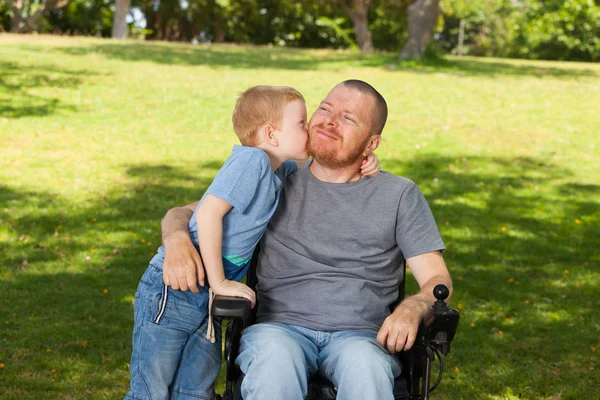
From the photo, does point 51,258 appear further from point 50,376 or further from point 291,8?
point 291,8

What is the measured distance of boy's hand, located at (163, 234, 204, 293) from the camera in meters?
3.07

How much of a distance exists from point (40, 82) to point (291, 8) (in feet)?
80.1

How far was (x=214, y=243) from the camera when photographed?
10.1 feet

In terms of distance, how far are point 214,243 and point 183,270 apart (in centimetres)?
15

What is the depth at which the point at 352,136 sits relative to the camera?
3361 millimetres

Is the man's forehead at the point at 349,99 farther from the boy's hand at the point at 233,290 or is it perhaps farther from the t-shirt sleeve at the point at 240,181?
the boy's hand at the point at 233,290

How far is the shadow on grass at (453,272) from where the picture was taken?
16.2ft

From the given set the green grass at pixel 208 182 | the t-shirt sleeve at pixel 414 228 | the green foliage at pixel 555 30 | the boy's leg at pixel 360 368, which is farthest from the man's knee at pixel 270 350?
the green foliage at pixel 555 30

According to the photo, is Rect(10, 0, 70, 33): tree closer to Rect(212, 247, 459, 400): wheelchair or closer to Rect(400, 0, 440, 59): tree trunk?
Rect(400, 0, 440, 59): tree trunk

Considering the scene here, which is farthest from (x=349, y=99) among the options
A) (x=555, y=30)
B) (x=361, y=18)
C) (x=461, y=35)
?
(x=461, y=35)

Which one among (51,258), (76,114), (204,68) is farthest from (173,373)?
(204,68)

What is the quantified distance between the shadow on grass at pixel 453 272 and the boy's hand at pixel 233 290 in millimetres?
1795

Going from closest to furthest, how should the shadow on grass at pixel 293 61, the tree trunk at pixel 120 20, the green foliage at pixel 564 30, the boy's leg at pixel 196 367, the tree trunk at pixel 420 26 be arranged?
the boy's leg at pixel 196 367 → the shadow on grass at pixel 293 61 → the tree trunk at pixel 420 26 → the tree trunk at pixel 120 20 → the green foliage at pixel 564 30

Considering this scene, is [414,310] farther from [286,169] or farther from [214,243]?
[286,169]
